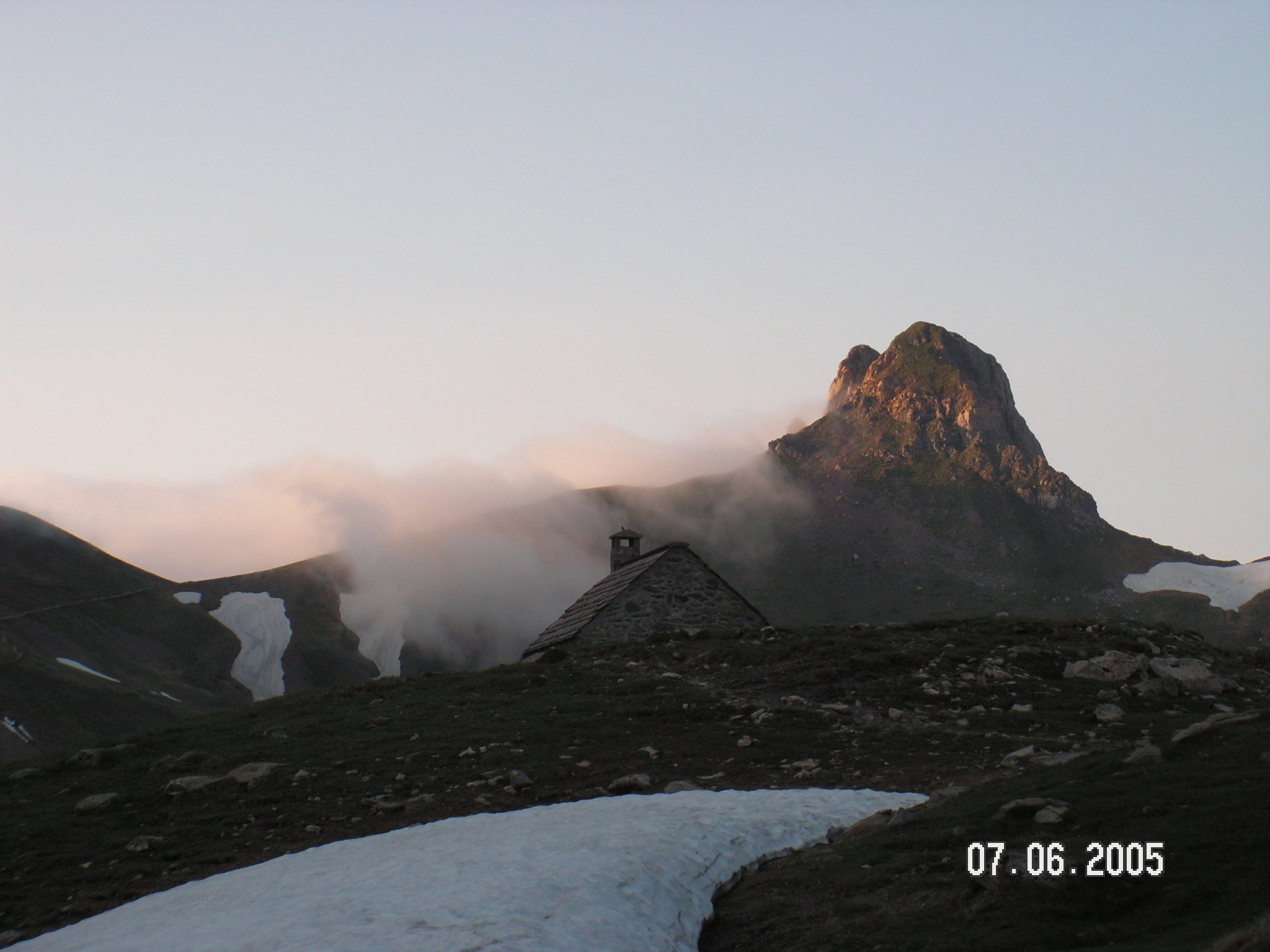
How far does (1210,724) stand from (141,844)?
14.2 m

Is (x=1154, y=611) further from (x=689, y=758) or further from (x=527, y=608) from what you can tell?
(x=689, y=758)

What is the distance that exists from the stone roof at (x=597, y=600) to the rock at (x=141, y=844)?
1726cm

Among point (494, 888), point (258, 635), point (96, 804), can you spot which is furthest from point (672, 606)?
point (258, 635)

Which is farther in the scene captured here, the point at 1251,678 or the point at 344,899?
the point at 1251,678

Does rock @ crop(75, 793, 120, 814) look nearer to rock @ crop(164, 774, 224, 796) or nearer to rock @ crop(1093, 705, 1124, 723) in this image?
rock @ crop(164, 774, 224, 796)

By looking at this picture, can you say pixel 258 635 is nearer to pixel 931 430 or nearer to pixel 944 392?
pixel 931 430

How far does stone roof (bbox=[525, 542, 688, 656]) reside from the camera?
3111 cm

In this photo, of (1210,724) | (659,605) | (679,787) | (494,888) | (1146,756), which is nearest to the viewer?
(494,888)

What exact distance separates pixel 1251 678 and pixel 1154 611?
76.6 m

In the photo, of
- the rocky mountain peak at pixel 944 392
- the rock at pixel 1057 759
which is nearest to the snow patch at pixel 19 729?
the rock at pixel 1057 759

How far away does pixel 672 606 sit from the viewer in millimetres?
31734

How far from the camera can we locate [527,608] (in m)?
105

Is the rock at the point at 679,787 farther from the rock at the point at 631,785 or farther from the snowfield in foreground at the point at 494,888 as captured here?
the snowfield in foreground at the point at 494,888

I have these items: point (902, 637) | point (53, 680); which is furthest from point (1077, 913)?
point (53, 680)
